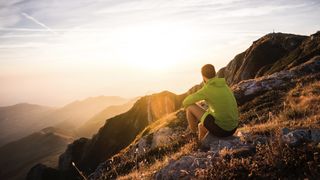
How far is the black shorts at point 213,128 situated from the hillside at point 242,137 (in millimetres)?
229

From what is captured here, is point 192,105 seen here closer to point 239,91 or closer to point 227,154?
point 227,154

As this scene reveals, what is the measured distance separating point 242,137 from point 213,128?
36.2 inches

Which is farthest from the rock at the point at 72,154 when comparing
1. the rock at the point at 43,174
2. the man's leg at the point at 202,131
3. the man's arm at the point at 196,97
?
the man's arm at the point at 196,97

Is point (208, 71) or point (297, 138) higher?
point (208, 71)

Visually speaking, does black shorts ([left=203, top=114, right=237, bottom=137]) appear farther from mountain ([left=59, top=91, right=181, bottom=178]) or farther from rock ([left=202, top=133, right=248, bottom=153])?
mountain ([left=59, top=91, right=181, bottom=178])

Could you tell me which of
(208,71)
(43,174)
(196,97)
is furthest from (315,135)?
(43,174)

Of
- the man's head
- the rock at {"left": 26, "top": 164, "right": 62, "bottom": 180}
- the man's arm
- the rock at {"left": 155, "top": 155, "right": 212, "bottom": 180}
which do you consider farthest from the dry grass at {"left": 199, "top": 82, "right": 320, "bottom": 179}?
the rock at {"left": 26, "top": 164, "right": 62, "bottom": 180}

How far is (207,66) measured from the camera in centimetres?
1078

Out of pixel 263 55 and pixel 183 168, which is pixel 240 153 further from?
pixel 263 55

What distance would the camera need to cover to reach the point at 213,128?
10.7 meters

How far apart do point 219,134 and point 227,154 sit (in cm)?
209

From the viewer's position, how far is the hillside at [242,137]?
7.24 meters

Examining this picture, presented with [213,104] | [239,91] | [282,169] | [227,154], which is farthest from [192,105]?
[239,91]

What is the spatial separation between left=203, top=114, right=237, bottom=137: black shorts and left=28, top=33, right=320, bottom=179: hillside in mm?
229
